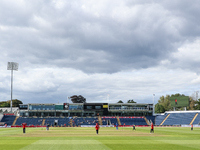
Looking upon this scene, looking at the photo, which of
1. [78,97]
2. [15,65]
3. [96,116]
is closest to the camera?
[15,65]

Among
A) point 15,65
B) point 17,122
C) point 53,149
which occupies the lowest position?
point 17,122

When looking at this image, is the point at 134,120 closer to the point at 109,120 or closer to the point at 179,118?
the point at 109,120

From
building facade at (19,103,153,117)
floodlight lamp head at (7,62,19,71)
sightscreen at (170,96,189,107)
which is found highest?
Result: floodlight lamp head at (7,62,19,71)

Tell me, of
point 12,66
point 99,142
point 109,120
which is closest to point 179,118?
point 109,120

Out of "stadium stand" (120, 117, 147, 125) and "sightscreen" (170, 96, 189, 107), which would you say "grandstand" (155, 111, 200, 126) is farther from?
"stadium stand" (120, 117, 147, 125)

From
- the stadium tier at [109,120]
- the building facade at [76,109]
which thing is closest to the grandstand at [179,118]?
the building facade at [76,109]

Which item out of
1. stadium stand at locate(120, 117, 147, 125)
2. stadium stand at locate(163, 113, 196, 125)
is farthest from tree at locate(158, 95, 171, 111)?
stadium stand at locate(163, 113, 196, 125)

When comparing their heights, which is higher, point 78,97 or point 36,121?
point 78,97

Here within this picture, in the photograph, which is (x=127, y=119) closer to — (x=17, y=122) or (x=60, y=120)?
(x=60, y=120)

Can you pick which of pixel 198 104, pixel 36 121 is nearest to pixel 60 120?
pixel 36 121

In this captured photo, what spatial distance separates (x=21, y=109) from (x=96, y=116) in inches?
1619

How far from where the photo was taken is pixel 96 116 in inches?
4845

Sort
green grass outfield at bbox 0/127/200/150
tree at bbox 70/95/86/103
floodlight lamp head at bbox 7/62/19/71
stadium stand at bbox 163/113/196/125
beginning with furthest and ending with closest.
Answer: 1. tree at bbox 70/95/86/103
2. floodlight lamp head at bbox 7/62/19/71
3. stadium stand at bbox 163/113/196/125
4. green grass outfield at bbox 0/127/200/150

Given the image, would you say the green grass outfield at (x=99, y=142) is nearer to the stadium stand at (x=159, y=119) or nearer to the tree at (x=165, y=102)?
the stadium stand at (x=159, y=119)
